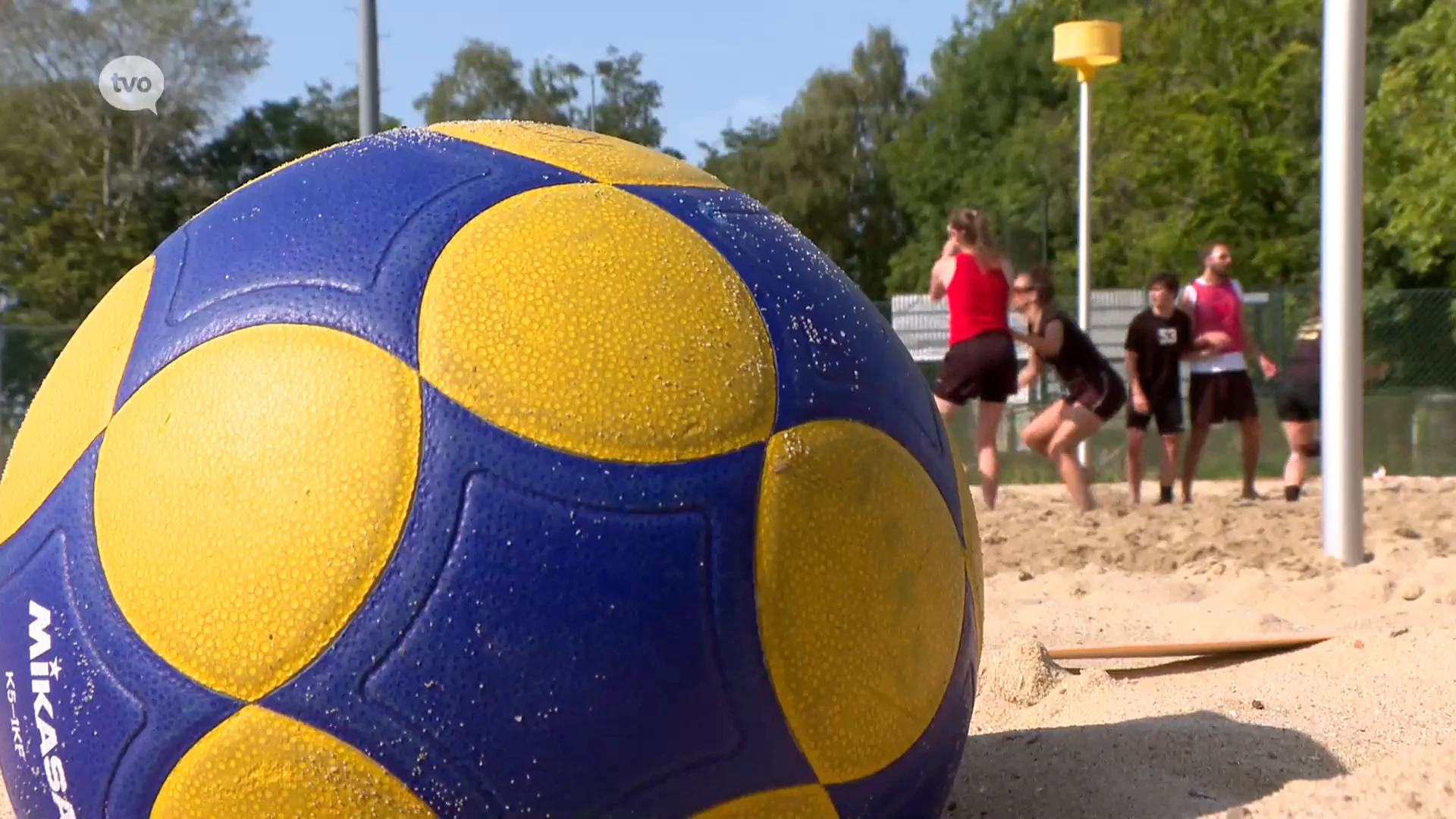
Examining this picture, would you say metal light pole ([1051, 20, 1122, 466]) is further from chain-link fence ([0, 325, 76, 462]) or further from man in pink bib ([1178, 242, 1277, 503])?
chain-link fence ([0, 325, 76, 462])

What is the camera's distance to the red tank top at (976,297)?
7707mm

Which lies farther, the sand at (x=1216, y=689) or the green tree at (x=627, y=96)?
the green tree at (x=627, y=96)

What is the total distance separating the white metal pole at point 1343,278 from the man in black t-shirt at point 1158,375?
3.72 meters

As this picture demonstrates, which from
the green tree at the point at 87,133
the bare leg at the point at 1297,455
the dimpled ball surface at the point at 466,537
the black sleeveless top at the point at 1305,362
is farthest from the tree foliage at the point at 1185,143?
the dimpled ball surface at the point at 466,537

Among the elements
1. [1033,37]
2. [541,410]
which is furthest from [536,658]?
[1033,37]

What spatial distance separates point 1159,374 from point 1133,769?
7.34 m

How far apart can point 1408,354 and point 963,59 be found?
31.4 metres

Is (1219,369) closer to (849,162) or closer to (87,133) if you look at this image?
(87,133)

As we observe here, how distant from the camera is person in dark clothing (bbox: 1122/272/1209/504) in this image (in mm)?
9812

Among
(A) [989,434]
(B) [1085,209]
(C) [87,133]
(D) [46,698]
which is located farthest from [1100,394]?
(C) [87,133]

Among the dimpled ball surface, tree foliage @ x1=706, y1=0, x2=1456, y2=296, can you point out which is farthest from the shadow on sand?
tree foliage @ x1=706, y1=0, x2=1456, y2=296

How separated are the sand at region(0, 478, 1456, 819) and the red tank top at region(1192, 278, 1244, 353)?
3.31 m

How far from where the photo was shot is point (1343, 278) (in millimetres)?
5973

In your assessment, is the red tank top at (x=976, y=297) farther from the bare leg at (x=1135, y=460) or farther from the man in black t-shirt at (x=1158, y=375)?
the bare leg at (x=1135, y=460)
